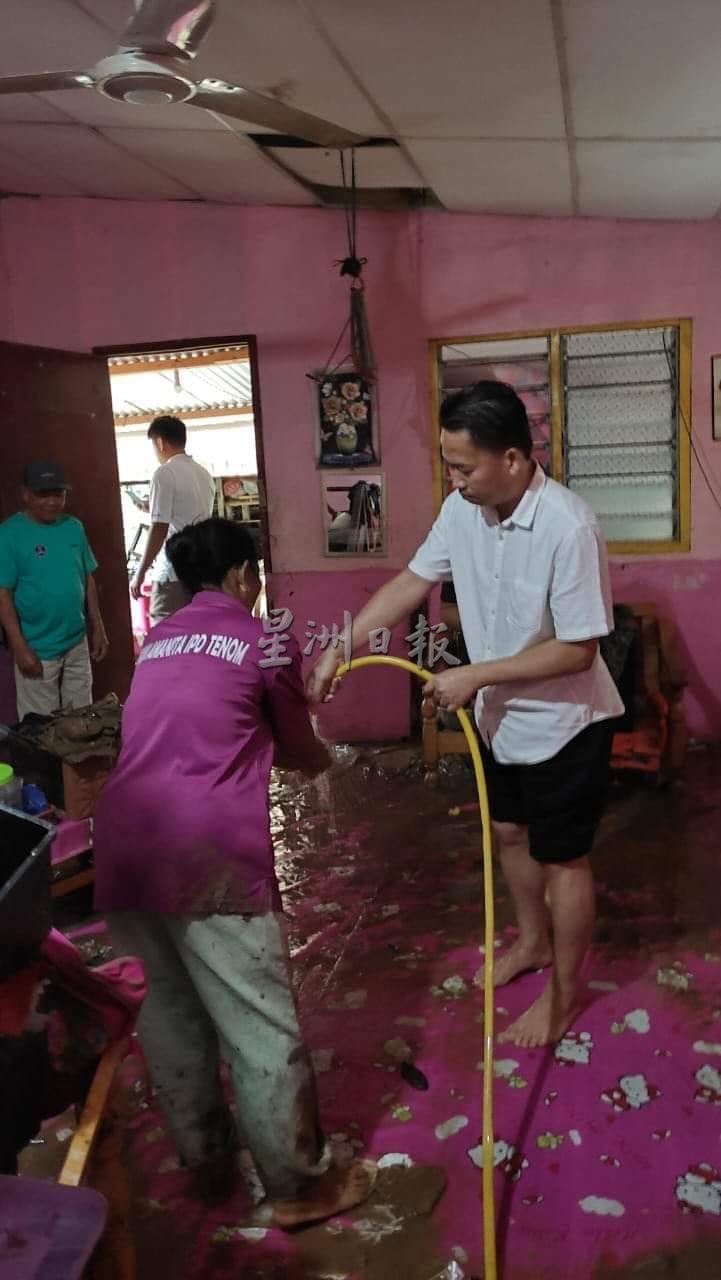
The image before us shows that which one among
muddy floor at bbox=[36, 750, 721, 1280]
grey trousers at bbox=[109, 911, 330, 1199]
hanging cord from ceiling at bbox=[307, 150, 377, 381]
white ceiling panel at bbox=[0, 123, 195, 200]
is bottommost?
muddy floor at bbox=[36, 750, 721, 1280]

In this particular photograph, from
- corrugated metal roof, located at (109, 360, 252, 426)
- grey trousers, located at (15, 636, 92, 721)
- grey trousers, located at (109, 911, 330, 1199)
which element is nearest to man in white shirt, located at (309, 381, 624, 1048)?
grey trousers, located at (109, 911, 330, 1199)

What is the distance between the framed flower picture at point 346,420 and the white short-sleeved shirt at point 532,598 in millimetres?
2286

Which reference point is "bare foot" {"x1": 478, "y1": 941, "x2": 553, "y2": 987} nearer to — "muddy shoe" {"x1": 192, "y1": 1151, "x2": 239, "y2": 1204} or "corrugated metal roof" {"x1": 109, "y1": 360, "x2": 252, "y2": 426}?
"muddy shoe" {"x1": 192, "y1": 1151, "x2": 239, "y2": 1204}

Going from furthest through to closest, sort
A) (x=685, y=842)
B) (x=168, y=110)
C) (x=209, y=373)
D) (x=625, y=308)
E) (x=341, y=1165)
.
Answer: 1. (x=209, y=373)
2. (x=625, y=308)
3. (x=685, y=842)
4. (x=168, y=110)
5. (x=341, y=1165)

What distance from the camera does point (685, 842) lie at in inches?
124

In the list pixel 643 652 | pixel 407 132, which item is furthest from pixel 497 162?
pixel 643 652

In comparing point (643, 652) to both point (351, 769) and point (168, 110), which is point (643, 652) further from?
point (168, 110)

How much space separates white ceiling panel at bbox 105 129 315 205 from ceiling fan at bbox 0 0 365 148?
1116 millimetres

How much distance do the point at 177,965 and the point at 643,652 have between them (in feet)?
8.80

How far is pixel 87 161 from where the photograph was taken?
3729 millimetres

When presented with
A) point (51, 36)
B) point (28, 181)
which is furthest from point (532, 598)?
point (28, 181)

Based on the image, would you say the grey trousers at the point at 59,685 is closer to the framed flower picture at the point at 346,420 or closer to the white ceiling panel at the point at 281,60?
the framed flower picture at the point at 346,420

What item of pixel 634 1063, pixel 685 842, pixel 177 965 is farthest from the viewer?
pixel 685 842

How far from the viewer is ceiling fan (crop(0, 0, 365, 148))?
1.76 meters
